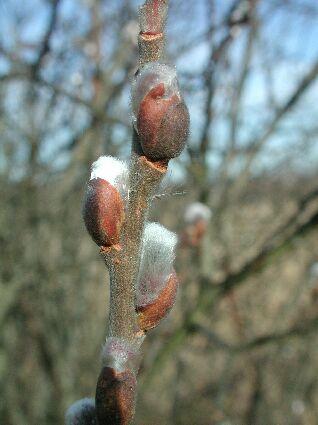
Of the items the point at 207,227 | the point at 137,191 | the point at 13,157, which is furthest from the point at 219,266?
the point at 137,191

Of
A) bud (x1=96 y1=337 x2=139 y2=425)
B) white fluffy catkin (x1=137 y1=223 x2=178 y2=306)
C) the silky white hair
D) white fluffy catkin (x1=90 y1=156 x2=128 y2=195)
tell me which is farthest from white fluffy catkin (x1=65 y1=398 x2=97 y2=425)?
the silky white hair

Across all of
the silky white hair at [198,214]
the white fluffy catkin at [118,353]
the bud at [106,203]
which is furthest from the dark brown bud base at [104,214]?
the silky white hair at [198,214]

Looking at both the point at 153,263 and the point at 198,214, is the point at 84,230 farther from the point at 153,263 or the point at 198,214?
the point at 153,263

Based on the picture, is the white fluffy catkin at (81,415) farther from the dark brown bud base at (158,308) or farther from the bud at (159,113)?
the bud at (159,113)

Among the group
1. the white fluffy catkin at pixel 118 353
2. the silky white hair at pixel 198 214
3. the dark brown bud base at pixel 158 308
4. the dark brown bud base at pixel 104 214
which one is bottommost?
the white fluffy catkin at pixel 118 353

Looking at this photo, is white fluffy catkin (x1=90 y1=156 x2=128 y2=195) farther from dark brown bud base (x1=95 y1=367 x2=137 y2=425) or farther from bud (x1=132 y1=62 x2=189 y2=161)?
dark brown bud base (x1=95 y1=367 x2=137 y2=425)

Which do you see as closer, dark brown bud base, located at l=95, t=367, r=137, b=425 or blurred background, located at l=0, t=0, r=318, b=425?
dark brown bud base, located at l=95, t=367, r=137, b=425
